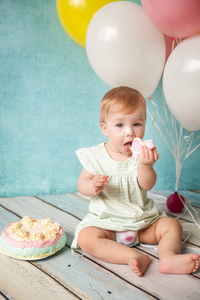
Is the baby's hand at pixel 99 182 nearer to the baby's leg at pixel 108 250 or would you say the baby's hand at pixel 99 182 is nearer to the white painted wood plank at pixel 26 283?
the baby's leg at pixel 108 250

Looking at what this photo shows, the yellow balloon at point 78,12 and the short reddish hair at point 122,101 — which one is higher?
the yellow balloon at point 78,12

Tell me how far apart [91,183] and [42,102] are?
0.70 m

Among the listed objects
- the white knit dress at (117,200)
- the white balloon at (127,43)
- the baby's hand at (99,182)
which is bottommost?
the white knit dress at (117,200)

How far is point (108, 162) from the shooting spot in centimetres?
134

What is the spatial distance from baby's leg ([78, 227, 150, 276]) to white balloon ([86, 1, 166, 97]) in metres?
0.62

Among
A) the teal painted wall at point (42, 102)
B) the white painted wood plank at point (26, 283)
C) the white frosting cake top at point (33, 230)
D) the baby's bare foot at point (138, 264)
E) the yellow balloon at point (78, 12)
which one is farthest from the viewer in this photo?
the teal painted wall at point (42, 102)

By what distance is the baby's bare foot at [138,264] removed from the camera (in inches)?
44.2

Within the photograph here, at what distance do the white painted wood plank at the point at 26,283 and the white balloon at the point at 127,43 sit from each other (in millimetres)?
807

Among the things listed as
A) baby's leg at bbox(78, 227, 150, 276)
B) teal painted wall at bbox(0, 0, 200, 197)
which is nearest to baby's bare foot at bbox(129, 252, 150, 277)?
baby's leg at bbox(78, 227, 150, 276)

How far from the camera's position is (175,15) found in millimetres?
1184

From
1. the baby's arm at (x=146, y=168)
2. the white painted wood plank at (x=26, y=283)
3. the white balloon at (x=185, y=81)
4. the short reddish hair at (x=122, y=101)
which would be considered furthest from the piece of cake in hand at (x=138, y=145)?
the white painted wood plank at (x=26, y=283)

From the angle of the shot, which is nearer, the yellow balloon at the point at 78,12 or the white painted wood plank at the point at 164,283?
the white painted wood plank at the point at 164,283

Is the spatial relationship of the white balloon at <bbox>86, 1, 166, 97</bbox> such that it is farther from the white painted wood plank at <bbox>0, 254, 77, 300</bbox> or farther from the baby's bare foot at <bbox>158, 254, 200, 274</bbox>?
the white painted wood plank at <bbox>0, 254, 77, 300</bbox>

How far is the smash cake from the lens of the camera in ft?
3.97
